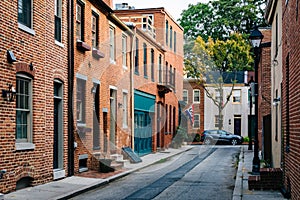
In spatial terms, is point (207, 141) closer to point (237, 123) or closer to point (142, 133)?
point (237, 123)

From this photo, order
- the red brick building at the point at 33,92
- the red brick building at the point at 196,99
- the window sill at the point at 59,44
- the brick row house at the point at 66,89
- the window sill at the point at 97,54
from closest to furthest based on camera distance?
the red brick building at the point at 33,92 < the brick row house at the point at 66,89 < the window sill at the point at 59,44 < the window sill at the point at 97,54 < the red brick building at the point at 196,99

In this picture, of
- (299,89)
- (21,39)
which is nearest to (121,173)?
(21,39)

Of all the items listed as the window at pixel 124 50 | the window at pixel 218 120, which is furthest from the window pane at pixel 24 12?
the window at pixel 218 120

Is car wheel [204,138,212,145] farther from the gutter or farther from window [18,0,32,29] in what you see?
window [18,0,32,29]

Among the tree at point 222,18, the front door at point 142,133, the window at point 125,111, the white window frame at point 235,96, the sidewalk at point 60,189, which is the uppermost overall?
the tree at point 222,18

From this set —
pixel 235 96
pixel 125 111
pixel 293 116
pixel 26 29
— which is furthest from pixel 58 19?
pixel 235 96

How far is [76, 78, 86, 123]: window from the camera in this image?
57.3ft

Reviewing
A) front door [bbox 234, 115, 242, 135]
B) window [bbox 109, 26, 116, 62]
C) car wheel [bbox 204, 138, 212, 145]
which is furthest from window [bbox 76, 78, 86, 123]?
front door [bbox 234, 115, 242, 135]

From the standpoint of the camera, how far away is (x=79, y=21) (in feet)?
57.9

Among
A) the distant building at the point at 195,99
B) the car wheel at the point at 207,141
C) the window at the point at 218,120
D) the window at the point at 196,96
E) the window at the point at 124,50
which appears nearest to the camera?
the window at the point at 124,50

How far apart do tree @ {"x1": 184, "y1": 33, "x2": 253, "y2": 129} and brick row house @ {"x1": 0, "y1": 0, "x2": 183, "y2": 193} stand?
57.1ft

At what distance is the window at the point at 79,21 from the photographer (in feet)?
57.6

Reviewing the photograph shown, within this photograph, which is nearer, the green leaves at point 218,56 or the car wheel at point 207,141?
the car wheel at point 207,141

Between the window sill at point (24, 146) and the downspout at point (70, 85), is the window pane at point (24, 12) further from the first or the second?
the window sill at point (24, 146)
